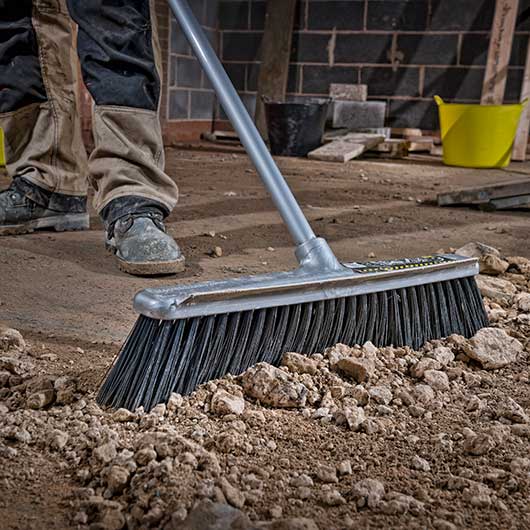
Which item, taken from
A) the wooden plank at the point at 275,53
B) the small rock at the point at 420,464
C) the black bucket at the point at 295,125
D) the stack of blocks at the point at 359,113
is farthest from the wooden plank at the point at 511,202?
the wooden plank at the point at 275,53

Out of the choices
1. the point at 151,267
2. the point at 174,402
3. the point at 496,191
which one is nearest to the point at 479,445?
the point at 174,402

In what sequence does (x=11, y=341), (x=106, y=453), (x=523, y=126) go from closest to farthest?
(x=106, y=453)
(x=11, y=341)
(x=523, y=126)

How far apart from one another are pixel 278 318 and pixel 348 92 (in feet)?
14.3

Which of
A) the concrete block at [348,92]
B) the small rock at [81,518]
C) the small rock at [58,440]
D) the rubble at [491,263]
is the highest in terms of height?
the concrete block at [348,92]

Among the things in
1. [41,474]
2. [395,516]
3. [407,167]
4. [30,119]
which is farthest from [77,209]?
[407,167]

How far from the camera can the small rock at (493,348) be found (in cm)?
112

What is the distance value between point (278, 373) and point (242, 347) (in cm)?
7

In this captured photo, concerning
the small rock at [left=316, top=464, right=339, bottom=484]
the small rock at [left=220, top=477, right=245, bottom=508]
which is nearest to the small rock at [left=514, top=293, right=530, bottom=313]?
the small rock at [left=316, top=464, right=339, bottom=484]

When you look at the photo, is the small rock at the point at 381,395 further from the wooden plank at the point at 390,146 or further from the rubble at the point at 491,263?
the wooden plank at the point at 390,146

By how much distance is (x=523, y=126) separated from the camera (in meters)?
4.27

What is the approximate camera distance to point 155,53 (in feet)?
5.29

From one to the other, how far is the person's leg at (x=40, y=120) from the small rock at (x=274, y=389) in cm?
111

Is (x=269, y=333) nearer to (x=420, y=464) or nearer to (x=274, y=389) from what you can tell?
(x=274, y=389)

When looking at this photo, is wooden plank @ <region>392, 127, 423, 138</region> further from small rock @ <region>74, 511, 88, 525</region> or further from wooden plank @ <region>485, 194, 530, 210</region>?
small rock @ <region>74, 511, 88, 525</region>
